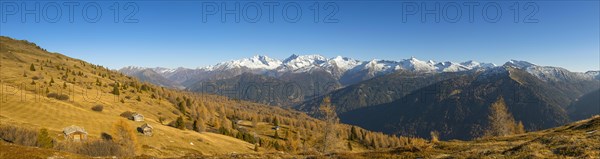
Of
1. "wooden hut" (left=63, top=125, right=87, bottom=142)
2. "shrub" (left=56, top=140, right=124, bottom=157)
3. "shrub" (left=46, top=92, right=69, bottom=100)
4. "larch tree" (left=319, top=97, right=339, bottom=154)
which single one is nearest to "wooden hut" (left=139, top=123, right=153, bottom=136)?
"wooden hut" (left=63, top=125, right=87, bottom=142)

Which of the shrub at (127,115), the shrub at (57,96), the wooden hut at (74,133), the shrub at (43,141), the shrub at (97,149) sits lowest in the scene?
the shrub at (127,115)

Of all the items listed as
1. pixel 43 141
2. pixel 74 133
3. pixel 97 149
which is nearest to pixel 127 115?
pixel 74 133

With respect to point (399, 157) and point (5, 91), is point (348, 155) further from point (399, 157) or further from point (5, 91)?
point (5, 91)

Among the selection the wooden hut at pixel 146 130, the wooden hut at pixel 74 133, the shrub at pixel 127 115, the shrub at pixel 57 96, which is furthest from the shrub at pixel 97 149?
the shrub at pixel 57 96

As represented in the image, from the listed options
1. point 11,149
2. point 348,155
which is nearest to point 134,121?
point 11,149

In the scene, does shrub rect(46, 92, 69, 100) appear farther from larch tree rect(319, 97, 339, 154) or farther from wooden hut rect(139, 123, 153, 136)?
larch tree rect(319, 97, 339, 154)

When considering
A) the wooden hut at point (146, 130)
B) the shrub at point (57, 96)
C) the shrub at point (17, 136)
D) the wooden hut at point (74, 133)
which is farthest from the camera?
the shrub at point (57, 96)

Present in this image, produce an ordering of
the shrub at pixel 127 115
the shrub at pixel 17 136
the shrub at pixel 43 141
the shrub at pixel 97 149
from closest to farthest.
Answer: the shrub at pixel 97 149, the shrub at pixel 17 136, the shrub at pixel 43 141, the shrub at pixel 127 115

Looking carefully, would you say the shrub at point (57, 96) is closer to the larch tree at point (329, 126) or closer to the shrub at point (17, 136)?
the shrub at point (17, 136)

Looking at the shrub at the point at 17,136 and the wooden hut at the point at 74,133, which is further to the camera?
the wooden hut at the point at 74,133

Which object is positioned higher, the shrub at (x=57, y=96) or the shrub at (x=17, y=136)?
the shrub at (x=57, y=96)

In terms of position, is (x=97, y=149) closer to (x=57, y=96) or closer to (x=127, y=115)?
(x=127, y=115)
